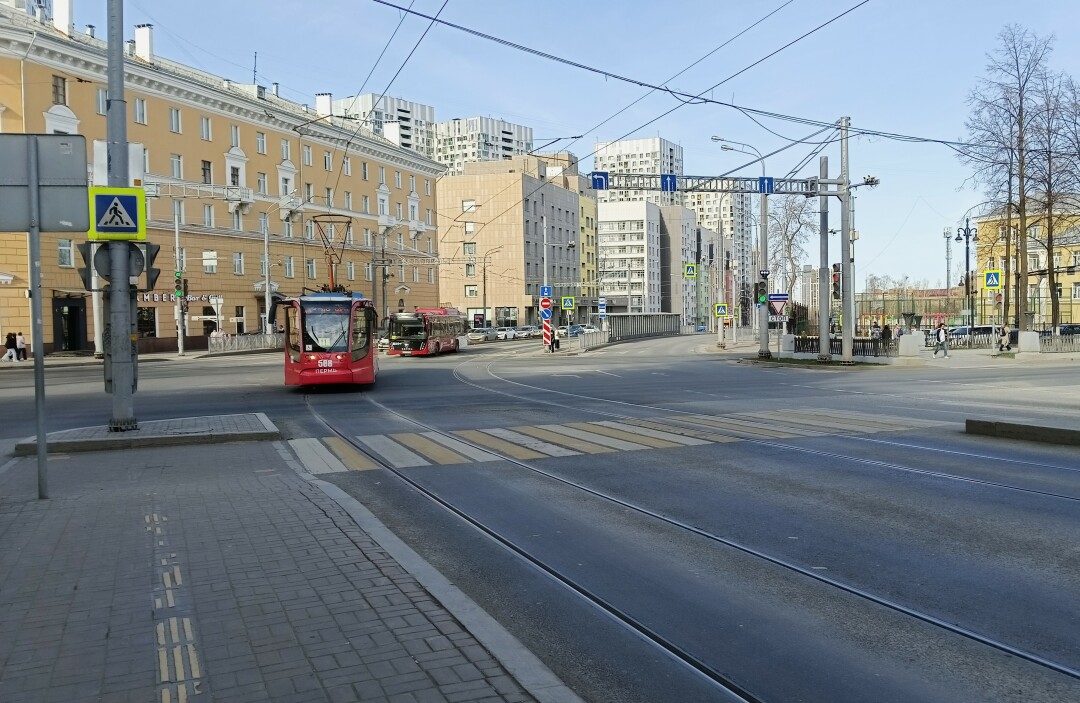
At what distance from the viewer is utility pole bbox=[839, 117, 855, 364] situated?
32.3m

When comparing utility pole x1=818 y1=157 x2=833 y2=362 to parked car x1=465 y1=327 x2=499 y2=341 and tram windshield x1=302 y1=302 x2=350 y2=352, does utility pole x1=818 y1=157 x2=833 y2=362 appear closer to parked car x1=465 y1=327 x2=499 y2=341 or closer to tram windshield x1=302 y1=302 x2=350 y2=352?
tram windshield x1=302 y1=302 x2=350 y2=352

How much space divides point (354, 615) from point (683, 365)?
3397 centimetres

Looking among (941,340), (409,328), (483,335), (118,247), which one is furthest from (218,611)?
(483,335)

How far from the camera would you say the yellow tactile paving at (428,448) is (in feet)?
38.1

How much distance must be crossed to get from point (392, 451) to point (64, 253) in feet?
132

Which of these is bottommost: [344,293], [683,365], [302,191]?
[683,365]

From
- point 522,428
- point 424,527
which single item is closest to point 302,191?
point 522,428

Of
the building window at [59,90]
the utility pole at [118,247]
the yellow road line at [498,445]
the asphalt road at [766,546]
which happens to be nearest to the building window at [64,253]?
the building window at [59,90]

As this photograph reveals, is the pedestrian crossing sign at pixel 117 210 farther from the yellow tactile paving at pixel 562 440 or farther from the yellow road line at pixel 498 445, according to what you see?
the yellow tactile paving at pixel 562 440

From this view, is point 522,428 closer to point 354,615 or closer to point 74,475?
point 74,475

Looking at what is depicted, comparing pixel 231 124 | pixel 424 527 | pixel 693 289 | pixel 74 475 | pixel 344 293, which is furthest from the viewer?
pixel 693 289

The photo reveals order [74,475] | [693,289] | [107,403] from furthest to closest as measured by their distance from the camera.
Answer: [693,289], [107,403], [74,475]

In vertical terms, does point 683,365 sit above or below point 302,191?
below

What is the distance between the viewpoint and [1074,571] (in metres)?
5.95
